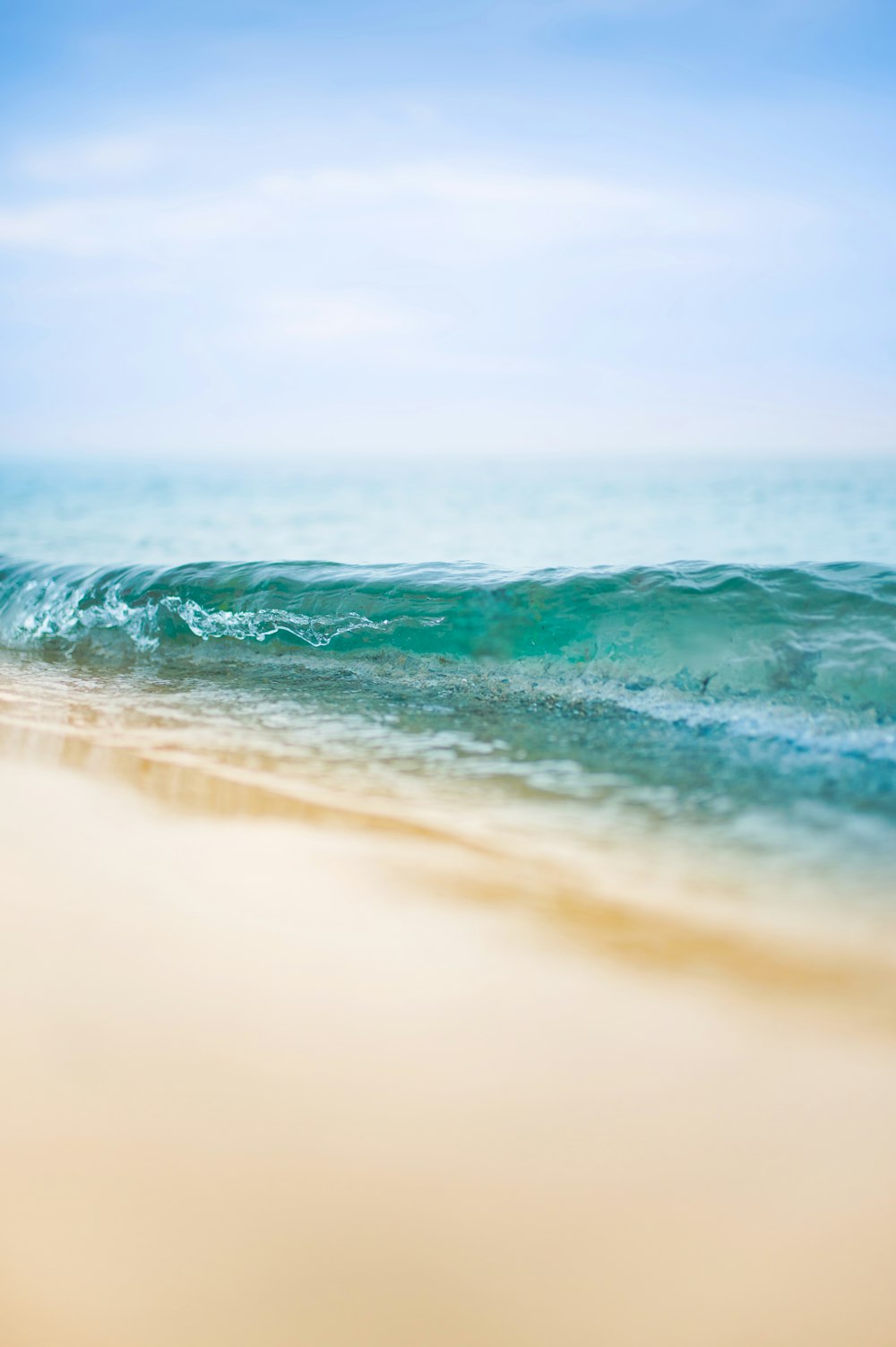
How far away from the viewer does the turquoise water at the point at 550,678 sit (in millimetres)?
2246

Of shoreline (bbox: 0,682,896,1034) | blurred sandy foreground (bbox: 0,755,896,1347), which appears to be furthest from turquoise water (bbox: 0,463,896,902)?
blurred sandy foreground (bbox: 0,755,896,1347)

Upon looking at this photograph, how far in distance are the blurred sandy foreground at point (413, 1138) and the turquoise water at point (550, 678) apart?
645 millimetres

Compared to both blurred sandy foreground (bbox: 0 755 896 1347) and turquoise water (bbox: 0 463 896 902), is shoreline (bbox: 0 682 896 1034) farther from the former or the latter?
turquoise water (bbox: 0 463 896 902)

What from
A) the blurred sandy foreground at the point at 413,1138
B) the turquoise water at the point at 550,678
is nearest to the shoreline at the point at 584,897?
the blurred sandy foreground at the point at 413,1138

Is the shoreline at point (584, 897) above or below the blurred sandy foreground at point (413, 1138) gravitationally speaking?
above

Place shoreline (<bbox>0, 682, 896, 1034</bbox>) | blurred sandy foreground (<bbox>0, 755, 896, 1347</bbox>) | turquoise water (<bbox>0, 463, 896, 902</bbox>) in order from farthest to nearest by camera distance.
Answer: turquoise water (<bbox>0, 463, 896, 902</bbox>)
shoreline (<bbox>0, 682, 896, 1034</bbox>)
blurred sandy foreground (<bbox>0, 755, 896, 1347</bbox>)

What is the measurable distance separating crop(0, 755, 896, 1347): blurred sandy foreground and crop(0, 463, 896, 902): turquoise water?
2.11ft

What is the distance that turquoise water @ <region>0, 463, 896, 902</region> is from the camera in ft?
7.37

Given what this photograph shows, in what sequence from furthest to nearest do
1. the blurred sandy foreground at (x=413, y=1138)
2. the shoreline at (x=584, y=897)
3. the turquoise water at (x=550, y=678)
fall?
the turquoise water at (x=550, y=678) < the shoreline at (x=584, y=897) < the blurred sandy foreground at (x=413, y=1138)

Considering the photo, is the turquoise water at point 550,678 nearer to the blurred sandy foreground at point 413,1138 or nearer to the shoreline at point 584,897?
the shoreline at point 584,897

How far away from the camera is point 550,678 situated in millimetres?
3559

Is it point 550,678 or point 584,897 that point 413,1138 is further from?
point 550,678

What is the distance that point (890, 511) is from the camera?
10.9 metres

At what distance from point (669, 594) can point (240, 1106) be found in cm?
297
